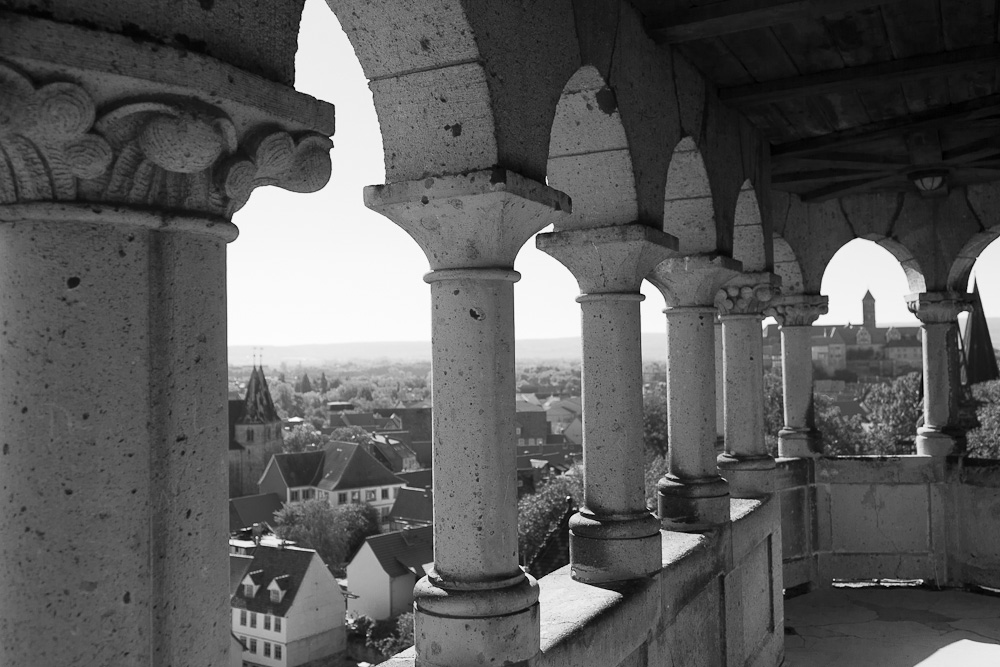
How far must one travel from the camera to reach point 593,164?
15.9ft

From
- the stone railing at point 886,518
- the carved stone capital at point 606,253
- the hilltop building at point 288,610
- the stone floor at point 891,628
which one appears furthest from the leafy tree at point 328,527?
the carved stone capital at point 606,253

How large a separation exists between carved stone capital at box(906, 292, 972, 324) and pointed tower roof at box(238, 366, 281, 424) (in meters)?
65.4

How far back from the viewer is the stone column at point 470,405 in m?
3.25

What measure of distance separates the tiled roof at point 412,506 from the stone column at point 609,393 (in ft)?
166

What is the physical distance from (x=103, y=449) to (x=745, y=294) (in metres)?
6.40


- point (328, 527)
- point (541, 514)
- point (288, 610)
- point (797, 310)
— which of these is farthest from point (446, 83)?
point (328, 527)

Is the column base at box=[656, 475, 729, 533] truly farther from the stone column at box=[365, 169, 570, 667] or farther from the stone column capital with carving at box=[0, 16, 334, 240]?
the stone column capital with carving at box=[0, 16, 334, 240]

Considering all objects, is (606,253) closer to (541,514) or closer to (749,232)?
(749,232)

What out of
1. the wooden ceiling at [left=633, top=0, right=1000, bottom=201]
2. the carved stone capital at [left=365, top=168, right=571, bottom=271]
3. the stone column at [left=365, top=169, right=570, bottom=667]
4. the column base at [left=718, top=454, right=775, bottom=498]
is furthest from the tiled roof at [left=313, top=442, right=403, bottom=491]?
the carved stone capital at [left=365, top=168, right=571, bottom=271]

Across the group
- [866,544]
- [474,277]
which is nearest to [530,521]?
[866,544]

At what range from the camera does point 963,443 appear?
9.82 m

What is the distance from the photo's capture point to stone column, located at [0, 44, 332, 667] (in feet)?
6.12

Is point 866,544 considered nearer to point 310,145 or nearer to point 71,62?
point 310,145

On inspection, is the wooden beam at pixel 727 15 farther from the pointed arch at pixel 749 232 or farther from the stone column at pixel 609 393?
the pointed arch at pixel 749 232
